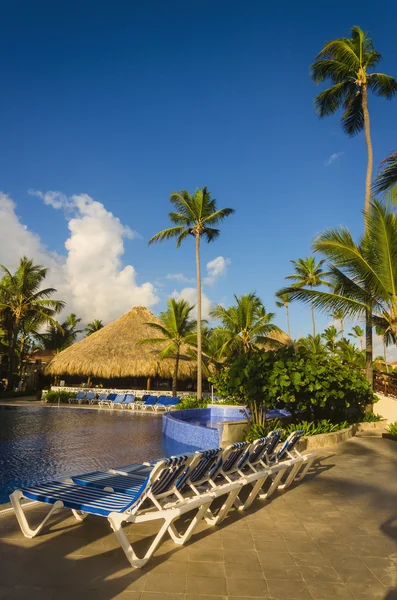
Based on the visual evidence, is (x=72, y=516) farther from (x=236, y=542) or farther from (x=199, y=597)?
(x=199, y=597)

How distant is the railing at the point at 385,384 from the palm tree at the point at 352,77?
268 inches

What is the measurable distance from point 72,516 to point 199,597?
191 cm

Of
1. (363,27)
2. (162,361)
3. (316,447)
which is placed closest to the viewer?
(316,447)

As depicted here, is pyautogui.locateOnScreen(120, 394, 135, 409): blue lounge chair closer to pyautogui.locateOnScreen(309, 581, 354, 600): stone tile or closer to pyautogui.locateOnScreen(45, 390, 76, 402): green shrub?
pyautogui.locateOnScreen(45, 390, 76, 402): green shrub

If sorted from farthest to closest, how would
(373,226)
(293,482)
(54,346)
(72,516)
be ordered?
(54,346) → (373,226) → (293,482) → (72,516)

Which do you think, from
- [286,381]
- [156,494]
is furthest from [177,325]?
[156,494]

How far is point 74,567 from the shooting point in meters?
2.90

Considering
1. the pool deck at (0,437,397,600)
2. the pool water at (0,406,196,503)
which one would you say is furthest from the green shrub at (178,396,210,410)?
the pool deck at (0,437,397,600)

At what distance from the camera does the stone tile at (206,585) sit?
8.60 feet

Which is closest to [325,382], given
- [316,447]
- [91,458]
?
[316,447]

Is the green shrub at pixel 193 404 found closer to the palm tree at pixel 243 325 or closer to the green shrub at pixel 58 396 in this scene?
the palm tree at pixel 243 325

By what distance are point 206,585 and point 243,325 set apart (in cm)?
2110

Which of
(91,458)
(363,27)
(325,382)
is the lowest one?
(91,458)

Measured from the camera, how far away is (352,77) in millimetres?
15695
